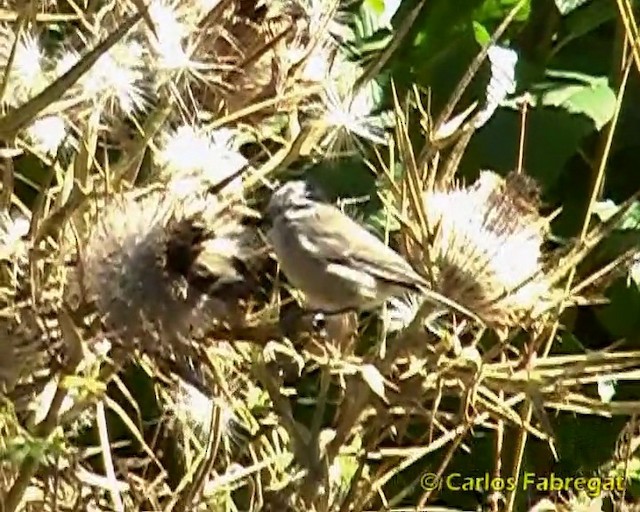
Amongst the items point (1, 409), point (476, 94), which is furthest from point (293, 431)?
point (476, 94)

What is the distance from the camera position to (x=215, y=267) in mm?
1283

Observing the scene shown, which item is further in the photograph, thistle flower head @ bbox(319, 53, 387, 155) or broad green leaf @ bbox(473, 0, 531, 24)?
broad green leaf @ bbox(473, 0, 531, 24)

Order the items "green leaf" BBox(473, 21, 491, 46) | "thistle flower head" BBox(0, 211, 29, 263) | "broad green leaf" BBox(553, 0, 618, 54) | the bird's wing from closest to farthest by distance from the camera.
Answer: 1. "thistle flower head" BBox(0, 211, 29, 263)
2. the bird's wing
3. "green leaf" BBox(473, 21, 491, 46)
4. "broad green leaf" BBox(553, 0, 618, 54)

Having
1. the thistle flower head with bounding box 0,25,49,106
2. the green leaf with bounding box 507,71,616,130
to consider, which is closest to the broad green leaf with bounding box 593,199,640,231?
the green leaf with bounding box 507,71,616,130

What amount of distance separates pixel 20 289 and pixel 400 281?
36cm

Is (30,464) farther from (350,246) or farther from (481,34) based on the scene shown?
(481,34)

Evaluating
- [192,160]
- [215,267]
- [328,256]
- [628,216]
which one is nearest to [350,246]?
[328,256]

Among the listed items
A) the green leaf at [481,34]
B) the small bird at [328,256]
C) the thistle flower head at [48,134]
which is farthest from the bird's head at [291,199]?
the green leaf at [481,34]

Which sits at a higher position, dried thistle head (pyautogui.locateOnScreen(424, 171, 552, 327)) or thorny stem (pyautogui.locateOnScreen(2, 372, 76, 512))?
dried thistle head (pyautogui.locateOnScreen(424, 171, 552, 327))

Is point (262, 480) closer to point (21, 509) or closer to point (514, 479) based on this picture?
point (514, 479)

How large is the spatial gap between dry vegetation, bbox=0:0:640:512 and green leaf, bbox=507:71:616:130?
0.35 metres

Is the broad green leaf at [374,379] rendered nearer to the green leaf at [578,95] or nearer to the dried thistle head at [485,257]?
the dried thistle head at [485,257]

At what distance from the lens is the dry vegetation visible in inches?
50.3

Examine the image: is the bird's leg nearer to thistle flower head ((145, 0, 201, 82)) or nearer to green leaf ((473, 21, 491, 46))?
thistle flower head ((145, 0, 201, 82))
